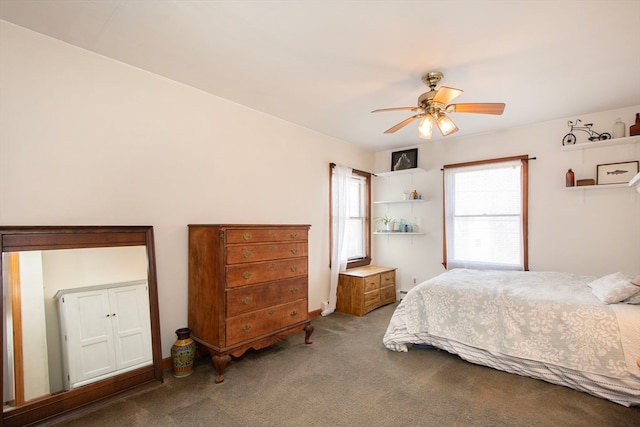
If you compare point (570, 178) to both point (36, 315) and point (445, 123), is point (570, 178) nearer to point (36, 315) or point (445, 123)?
point (445, 123)

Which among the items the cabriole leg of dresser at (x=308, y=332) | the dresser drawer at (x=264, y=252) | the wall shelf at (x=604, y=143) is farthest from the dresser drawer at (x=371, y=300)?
the wall shelf at (x=604, y=143)

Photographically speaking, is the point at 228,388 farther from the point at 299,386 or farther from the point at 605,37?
the point at 605,37

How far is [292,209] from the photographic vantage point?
12.9 feet

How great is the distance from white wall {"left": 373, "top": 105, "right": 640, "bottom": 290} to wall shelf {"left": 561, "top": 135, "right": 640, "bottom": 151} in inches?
2.4

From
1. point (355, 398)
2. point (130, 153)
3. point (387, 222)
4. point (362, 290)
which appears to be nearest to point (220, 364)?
point (355, 398)

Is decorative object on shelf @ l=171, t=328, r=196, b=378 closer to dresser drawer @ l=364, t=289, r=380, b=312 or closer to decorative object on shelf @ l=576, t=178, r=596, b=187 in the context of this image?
dresser drawer @ l=364, t=289, r=380, b=312

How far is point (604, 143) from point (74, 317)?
549 centimetres

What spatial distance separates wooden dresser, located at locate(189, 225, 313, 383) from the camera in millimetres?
2490

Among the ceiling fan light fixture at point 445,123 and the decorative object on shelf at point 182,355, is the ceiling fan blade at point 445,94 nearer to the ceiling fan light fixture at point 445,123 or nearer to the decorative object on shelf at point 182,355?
the ceiling fan light fixture at point 445,123

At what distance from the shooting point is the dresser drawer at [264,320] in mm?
2541

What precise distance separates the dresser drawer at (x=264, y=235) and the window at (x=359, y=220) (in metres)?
1.83

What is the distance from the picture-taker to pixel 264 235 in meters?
2.81

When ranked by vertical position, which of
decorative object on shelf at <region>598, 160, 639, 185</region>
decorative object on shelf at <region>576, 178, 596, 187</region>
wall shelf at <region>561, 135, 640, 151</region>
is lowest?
decorative object on shelf at <region>576, 178, 596, 187</region>

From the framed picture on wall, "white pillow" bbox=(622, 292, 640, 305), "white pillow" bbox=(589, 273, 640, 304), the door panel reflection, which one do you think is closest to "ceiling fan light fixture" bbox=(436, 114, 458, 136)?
"white pillow" bbox=(589, 273, 640, 304)
